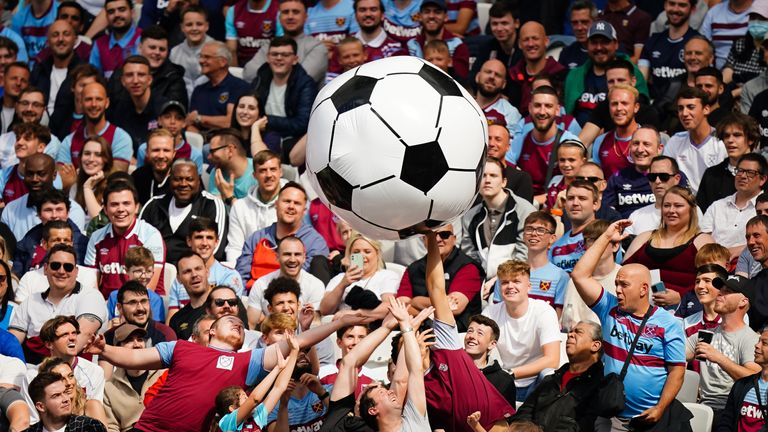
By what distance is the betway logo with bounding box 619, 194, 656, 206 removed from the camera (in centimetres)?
1126

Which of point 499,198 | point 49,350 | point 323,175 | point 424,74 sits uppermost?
point 424,74

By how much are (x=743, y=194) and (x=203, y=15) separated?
21.9 ft

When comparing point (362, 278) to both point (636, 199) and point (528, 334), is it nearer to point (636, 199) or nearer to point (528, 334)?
point (528, 334)

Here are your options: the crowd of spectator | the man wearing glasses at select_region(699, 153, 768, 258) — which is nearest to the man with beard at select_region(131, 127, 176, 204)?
the crowd of spectator

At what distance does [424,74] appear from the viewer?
23.9ft

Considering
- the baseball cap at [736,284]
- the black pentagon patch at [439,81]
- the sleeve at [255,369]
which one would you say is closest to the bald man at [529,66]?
the baseball cap at [736,284]

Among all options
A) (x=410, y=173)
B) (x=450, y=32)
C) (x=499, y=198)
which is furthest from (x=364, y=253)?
(x=450, y=32)

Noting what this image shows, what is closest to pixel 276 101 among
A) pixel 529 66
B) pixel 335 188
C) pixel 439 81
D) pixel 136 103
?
pixel 136 103

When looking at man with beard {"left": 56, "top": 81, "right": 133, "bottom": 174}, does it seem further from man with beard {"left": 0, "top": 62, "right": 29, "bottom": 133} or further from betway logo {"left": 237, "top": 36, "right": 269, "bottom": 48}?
betway logo {"left": 237, "top": 36, "right": 269, "bottom": 48}

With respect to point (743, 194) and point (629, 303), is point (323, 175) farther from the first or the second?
point (743, 194)

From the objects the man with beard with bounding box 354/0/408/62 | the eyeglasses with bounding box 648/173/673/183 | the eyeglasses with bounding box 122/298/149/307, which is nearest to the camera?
the eyeglasses with bounding box 122/298/149/307

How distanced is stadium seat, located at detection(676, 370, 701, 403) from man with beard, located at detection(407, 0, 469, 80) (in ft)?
18.1

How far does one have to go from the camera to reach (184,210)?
1197cm

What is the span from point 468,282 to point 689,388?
6.64ft
